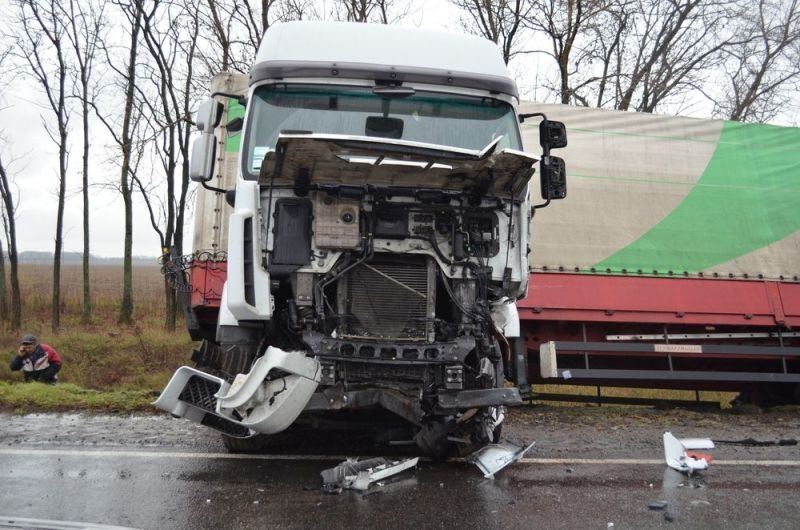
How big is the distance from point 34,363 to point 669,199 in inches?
346

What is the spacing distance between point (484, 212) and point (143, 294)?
61.0ft

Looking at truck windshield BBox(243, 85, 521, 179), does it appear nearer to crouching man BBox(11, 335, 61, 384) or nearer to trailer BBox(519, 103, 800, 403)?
trailer BBox(519, 103, 800, 403)

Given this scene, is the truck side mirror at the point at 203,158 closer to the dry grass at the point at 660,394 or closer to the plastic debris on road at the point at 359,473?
the plastic debris on road at the point at 359,473

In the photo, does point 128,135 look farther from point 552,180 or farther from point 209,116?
point 552,180

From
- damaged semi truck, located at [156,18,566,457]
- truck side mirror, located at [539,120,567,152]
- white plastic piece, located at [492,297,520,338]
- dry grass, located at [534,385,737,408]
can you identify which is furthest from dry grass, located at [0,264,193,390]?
truck side mirror, located at [539,120,567,152]

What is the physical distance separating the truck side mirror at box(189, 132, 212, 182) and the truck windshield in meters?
0.39

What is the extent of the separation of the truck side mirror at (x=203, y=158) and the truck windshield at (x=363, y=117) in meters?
0.39

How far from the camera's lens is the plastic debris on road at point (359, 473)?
4438 millimetres

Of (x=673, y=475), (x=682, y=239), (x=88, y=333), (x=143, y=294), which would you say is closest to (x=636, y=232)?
(x=682, y=239)

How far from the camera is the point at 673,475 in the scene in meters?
4.98

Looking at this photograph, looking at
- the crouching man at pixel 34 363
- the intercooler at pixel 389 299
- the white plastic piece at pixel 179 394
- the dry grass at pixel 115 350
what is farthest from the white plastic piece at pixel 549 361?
the crouching man at pixel 34 363

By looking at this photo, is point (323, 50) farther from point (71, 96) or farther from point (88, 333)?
point (71, 96)

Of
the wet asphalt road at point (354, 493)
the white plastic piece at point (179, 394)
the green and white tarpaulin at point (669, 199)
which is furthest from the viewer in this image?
the green and white tarpaulin at point (669, 199)

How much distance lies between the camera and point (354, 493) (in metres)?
4.39
